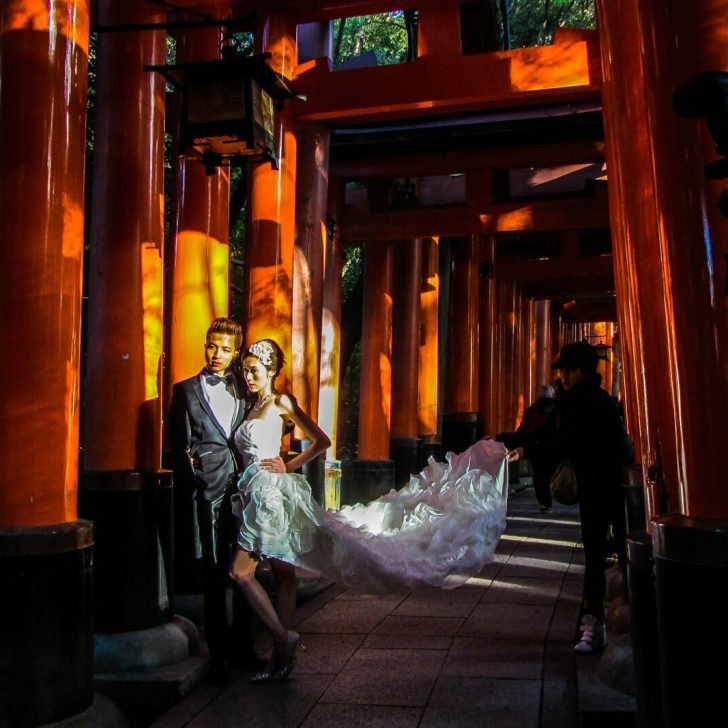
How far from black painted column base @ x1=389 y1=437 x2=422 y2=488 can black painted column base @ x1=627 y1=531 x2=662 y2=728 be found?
10420 millimetres

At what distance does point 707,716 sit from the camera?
2498 millimetres

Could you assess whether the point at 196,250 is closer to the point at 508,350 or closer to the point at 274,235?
the point at 274,235

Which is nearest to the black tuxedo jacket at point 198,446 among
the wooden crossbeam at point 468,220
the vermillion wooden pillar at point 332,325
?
the vermillion wooden pillar at point 332,325

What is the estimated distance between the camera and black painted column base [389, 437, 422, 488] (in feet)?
44.6

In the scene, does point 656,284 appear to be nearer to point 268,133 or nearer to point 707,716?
point 707,716

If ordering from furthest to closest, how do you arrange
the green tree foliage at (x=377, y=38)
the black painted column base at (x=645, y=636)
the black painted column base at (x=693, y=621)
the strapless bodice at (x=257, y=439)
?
the green tree foliage at (x=377, y=38), the strapless bodice at (x=257, y=439), the black painted column base at (x=645, y=636), the black painted column base at (x=693, y=621)

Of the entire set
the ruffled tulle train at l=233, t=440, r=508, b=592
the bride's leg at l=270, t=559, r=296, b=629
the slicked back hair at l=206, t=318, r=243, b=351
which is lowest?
the bride's leg at l=270, t=559, r=296, b=629

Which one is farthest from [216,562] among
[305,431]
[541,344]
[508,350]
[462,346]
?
[541,344]

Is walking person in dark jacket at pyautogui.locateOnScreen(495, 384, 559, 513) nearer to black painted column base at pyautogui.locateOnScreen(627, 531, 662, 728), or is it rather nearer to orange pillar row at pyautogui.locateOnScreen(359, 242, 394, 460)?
orange pillar row at pyautogui.locateOnScreen(359, 242, 394, 460)

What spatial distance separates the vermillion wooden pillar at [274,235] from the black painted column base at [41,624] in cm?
343

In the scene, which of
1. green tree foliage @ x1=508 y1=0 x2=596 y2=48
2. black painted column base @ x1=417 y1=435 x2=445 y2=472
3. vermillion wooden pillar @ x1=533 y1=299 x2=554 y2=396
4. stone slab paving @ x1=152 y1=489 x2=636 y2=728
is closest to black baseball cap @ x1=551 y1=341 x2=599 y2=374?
stone slab paving @ x1=152 y1=489 x2=636 y2=728

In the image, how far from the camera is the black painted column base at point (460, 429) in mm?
15969

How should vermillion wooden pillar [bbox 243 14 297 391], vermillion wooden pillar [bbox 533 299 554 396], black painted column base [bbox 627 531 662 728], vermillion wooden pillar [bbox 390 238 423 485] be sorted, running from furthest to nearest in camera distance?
1. vermillion wooden pillar [bbox 533 299 554 396]
2. vermillion wooden pillar [bbox 390 238 423 485]
3. vermillion wooden pillar [bbox 243 14 297 391]
4. black painted column base [bbox 627 531 662 728]

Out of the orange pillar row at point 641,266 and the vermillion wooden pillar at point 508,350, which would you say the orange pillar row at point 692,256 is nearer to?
the orange pillar row at point 641,266
